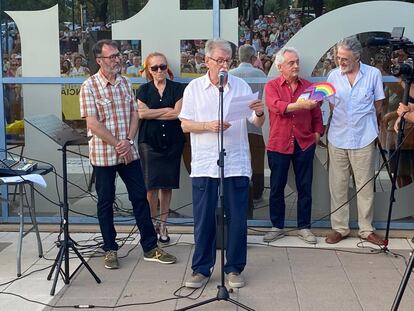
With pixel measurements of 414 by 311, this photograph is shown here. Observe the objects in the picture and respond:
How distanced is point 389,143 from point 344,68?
3.22 feet

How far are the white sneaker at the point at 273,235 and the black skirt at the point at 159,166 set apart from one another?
1001mm

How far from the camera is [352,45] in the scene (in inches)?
219

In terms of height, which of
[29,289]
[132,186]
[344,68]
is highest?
[344,68]

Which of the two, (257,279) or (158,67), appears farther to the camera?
(158,67)

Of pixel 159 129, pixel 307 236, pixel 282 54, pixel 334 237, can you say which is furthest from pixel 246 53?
pixel 334 237

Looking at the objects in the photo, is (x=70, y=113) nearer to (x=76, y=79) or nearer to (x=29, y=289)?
(x=76, y=79)

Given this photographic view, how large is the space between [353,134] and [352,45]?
0.79m

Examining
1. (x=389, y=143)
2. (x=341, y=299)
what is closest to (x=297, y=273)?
(x=341, y=299)

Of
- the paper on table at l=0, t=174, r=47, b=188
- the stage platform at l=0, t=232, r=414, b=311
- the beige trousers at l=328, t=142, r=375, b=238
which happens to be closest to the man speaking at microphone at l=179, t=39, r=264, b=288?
the stage platform at l=0, t=232, r=414, b=311

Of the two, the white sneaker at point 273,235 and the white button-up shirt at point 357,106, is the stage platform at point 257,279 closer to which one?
the white sneaker at point 273,235

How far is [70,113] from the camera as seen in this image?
20.5 feet

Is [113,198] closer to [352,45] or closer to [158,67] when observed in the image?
[158,67]

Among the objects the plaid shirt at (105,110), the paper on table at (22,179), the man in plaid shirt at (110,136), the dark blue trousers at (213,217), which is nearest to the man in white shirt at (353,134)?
the dark blue trousers at (213,217)

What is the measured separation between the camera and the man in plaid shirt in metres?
4.95
